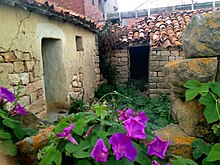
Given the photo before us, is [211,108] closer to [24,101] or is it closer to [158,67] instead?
[24,101]

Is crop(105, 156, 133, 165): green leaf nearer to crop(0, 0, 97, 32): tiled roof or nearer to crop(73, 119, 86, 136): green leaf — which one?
crop(73, 119, 86, 136): green leaf

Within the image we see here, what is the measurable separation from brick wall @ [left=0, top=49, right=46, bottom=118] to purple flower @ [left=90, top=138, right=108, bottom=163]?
2.31 m

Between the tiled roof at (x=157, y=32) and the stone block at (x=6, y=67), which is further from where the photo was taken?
the tiled roof at (x=157, y=32)

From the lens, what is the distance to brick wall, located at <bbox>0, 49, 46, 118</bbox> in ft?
9.20

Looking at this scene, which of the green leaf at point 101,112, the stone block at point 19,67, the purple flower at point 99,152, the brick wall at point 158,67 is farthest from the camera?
the brick wall at point 158,67

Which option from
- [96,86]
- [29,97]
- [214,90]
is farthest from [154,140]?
[96,86]

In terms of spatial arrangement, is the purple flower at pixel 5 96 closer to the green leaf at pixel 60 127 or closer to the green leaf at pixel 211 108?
the green leaf at pixel 60 127

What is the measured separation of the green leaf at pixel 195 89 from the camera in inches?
54.6

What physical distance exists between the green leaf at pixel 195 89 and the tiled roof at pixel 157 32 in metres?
4.74

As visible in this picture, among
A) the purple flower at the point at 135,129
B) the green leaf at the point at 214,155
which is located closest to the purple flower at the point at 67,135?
the purple flower at the point at 135,129

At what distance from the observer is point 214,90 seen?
1391 millimetres

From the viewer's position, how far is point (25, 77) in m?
3.18

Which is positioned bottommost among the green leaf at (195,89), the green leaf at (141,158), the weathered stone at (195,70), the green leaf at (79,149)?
the green leaf at (141,158)

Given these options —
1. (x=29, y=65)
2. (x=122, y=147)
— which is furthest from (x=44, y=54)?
(x=122, y=147)
